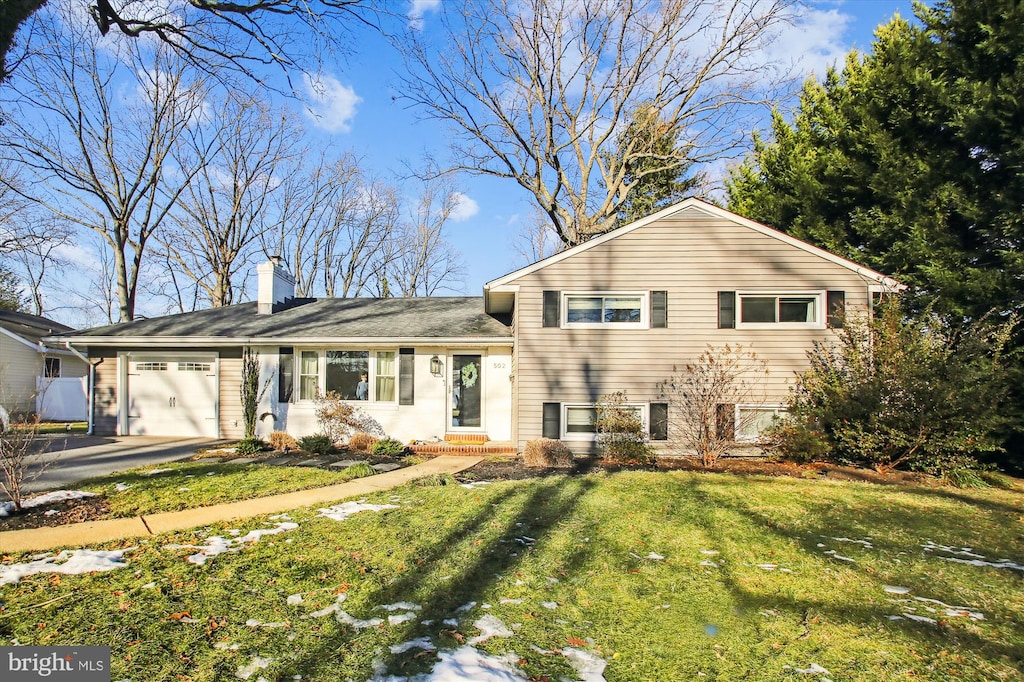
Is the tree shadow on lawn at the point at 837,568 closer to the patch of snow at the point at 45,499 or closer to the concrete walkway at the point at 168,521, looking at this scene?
the concrete walkway at the point at 168,521

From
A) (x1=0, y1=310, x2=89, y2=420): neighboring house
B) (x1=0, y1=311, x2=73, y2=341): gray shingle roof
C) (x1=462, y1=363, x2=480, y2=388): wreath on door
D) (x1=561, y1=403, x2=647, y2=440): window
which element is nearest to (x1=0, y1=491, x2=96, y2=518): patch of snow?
(x1=462, y1=363, x2=480, y2=388): wreath on door

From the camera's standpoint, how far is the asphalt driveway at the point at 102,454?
343 inches

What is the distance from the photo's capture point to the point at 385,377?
513 inches

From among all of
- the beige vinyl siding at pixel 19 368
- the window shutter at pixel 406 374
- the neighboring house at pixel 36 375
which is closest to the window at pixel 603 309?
the window shutter at pixel 406 374

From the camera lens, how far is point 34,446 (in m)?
12.1

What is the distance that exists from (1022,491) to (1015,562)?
5.63m

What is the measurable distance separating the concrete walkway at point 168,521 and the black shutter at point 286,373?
5.34 m

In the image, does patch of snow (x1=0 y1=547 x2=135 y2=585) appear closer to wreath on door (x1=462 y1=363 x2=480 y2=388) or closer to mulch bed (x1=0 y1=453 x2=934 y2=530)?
mulch bed (x1=0 y1=453 x2=934 y2=530)

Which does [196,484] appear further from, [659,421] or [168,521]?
[659,421]

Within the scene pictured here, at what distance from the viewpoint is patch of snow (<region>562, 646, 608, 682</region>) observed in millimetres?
3068

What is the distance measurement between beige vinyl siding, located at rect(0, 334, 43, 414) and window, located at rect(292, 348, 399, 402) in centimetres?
1293

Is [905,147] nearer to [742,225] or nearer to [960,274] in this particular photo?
[960,274]

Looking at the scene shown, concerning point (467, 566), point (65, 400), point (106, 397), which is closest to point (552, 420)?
point (467, 566)

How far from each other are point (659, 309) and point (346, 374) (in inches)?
305
